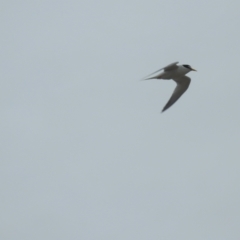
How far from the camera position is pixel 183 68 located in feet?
72.7

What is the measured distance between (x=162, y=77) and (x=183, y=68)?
804 millimetres

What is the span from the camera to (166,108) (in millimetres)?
22500

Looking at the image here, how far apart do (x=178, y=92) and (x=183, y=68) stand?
0.95 meters

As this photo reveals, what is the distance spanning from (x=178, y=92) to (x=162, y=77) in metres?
0.86

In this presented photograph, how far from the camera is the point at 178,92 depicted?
2261cm

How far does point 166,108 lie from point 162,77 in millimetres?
1127

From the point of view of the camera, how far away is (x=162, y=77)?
73.1ft

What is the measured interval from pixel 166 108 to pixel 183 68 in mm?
1554
